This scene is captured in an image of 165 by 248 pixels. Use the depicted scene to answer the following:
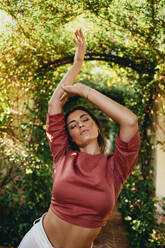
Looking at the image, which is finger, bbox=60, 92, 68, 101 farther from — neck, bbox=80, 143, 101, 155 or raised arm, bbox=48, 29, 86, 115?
neck, bbox=80, 143, 101, 155

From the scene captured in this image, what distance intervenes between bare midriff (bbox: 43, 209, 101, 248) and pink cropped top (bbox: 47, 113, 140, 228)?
0.04 metres

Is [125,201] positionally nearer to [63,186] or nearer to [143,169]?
[143,169]

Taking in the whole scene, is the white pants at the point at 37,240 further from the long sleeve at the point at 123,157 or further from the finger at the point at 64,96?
the finger at the point at 64,96

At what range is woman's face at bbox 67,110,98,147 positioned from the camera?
1659mm

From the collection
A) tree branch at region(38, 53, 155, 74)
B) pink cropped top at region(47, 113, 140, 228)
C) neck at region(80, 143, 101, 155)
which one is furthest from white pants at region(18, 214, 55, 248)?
tree branch at region(38, 53, 155, 74)

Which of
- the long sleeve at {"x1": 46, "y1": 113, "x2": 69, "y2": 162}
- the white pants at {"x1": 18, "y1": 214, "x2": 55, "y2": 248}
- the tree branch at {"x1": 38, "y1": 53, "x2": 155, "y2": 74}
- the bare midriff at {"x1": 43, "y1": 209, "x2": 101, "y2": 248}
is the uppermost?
the tree branch at {"x1": 38, "y1": 53, "x2": 155, "y2": 74}

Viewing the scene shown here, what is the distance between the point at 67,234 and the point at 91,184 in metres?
0.37

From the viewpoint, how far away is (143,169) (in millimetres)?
3816

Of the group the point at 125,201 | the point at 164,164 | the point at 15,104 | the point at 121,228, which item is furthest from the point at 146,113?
the point at 121,228

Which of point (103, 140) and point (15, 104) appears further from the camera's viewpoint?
point (15, 104)

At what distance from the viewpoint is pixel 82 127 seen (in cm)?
166

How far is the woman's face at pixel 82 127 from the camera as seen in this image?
5.44 ft

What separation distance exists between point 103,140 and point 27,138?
2080 mm

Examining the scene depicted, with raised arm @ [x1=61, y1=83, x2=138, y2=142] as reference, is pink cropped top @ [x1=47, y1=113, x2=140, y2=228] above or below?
below
